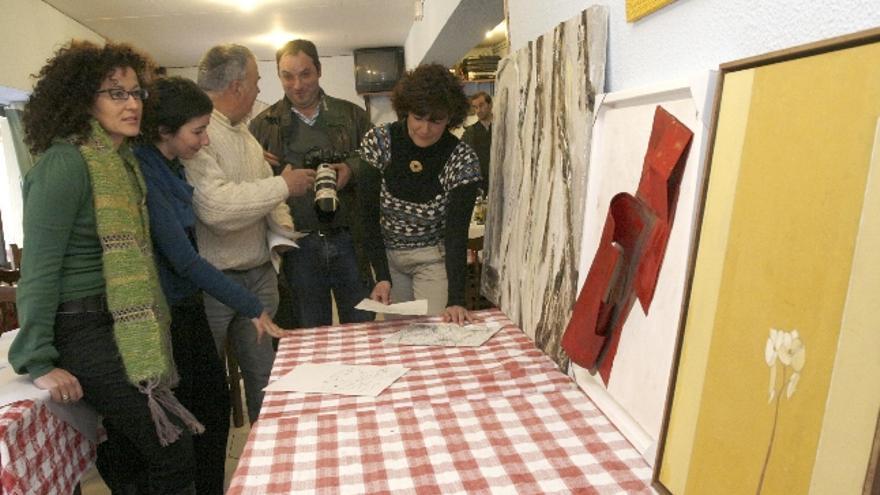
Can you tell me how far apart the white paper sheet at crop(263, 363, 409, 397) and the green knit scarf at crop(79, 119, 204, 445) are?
1.19 feet

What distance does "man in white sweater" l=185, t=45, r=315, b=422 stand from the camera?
71.1 inches

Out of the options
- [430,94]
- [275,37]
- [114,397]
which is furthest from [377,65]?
[114,397]

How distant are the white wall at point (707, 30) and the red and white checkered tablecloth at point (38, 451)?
1343 millimetres

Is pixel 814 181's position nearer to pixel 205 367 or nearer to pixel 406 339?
pixel 406 339

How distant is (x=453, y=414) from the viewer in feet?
3.59

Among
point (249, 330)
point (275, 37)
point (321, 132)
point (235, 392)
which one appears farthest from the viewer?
point (275, 37)

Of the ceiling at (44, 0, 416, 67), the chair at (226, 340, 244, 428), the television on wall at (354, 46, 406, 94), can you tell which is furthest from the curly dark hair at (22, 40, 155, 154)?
the television on wall at (354, 46, 406, 94)

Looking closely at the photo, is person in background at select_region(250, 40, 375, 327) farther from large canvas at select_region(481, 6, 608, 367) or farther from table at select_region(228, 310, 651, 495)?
table at select_region(228, 310, 651, 495)

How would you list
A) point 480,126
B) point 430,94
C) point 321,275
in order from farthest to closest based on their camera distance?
1. point 480,126
2. point 321,275
3. point 430,94

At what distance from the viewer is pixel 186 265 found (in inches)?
64.9

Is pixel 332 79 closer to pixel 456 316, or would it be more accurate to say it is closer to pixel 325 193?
pixel 325 193

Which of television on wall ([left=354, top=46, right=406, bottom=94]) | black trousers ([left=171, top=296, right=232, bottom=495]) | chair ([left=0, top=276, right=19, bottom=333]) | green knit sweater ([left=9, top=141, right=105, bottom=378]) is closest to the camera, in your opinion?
green knit sweater ([left=9, top=141, right=105, bottom=378])

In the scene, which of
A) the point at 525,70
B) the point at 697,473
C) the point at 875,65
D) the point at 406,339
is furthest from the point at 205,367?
the point at 875,65

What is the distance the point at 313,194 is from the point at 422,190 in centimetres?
56
